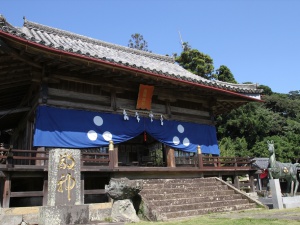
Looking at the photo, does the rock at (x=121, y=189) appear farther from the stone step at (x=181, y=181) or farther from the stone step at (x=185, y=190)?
the stone step at (x=181, y=181)

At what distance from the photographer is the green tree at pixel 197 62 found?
34438 mm

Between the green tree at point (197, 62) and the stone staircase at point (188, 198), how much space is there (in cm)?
2416

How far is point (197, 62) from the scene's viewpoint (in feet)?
113

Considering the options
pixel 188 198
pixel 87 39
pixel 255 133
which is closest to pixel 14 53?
pixel 188 198

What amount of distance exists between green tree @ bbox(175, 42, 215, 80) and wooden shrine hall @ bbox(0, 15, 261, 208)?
19403mm

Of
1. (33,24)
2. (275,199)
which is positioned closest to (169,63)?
(33,24)

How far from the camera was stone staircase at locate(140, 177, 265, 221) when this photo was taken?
8.49 m

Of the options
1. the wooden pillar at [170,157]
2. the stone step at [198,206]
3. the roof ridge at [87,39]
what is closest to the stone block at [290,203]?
the stone step at [198,206]

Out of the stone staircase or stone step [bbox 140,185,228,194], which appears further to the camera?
stone step [bbox 140,185,228,194]

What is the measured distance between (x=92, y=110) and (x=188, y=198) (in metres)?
4.89

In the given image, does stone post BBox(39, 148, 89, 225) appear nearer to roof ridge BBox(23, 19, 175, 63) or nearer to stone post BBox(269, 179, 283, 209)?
stone post BBox(269, 179, 283, 209)

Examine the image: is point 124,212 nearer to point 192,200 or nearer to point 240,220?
point 192,200

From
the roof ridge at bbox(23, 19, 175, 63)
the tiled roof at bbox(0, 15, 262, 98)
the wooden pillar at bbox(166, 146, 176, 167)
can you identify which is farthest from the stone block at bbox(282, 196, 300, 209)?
the roof ridge at bbox(23, 19, 175, 63)

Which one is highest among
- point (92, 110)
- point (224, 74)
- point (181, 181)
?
point (224, 74)
